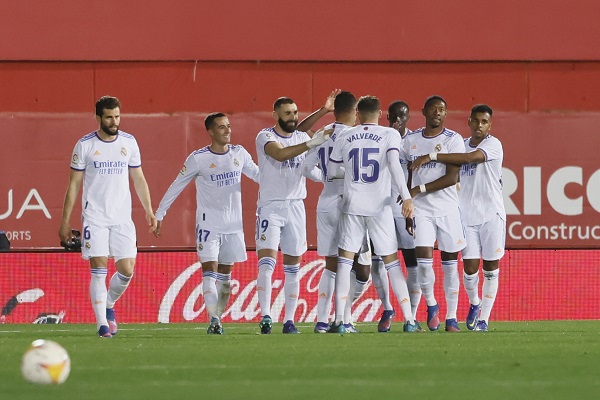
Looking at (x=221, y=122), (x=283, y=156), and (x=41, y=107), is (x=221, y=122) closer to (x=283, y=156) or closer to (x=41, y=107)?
(x=283, y=156)

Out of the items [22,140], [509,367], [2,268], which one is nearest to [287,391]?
[509,367]

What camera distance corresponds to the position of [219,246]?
12.0 m

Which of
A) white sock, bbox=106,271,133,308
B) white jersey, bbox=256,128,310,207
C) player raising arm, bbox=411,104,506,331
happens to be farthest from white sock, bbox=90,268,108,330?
player raising arm, bbox=411,104,506,331

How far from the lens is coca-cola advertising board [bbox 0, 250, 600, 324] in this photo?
14938 mm

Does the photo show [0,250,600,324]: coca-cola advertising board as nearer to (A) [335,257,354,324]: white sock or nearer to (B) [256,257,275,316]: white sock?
(B) [256,257,275,316]: white sock

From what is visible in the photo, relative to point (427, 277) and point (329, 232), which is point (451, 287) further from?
point (329, 232)

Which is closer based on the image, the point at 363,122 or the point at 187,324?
the point at 363,122

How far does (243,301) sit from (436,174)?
13.0ft

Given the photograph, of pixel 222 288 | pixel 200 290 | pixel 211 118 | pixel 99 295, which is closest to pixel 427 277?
pixel 222 288

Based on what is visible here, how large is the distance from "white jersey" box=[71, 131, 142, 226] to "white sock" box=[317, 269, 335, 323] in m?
1.74

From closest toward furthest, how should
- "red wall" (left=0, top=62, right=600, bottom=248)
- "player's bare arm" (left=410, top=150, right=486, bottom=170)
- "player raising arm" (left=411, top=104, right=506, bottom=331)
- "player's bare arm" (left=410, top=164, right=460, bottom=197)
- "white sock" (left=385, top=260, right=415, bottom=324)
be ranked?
"white sock" (left=385, top=260, right=415, bottom=324) < "player's bare arm" (left=410, top=150, right=486, bottom=170) < "player's bare arm" (left=410, top=164, right=460, bottom=197) < "player raising arm" (left=411, top=104, right=506, bottom=331) < "red wall" (left=0, top=62, right=600, bottom=248)

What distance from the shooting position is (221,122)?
38.8 ft

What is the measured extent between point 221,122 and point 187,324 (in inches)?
127

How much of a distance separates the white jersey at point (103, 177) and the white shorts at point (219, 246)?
3.09 feet
